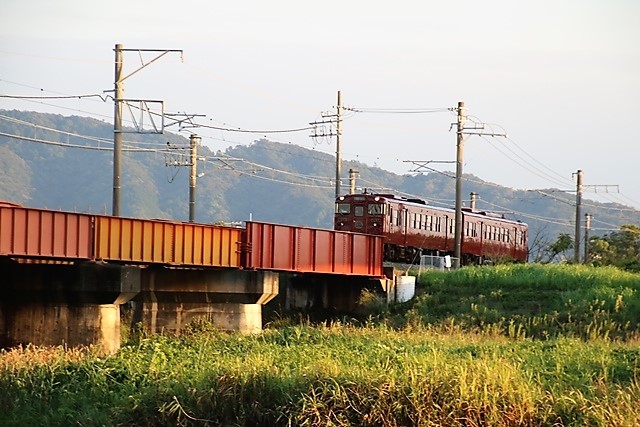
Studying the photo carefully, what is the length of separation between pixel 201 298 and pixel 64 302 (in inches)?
241

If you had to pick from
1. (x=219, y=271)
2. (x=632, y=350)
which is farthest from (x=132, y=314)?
(x=632, y=350)

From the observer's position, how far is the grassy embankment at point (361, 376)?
2238cm

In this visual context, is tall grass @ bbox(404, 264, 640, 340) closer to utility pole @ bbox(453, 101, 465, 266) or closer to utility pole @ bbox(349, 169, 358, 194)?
utility pole @ bbox(453, 101, 465, 266)

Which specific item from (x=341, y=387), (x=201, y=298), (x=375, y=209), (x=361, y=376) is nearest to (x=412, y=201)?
(x=375, y=209)

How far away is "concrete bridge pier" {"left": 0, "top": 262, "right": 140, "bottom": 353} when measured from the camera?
3791 cm

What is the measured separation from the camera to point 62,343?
3784 centimetres

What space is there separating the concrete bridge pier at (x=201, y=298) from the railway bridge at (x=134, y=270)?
0.03 meters

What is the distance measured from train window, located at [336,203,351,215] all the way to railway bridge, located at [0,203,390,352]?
464 inches

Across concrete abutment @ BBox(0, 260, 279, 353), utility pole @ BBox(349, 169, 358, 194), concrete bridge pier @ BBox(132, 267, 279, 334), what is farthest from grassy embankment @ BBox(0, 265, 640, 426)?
utility pole @ BBox(349, 169, 358, 194)

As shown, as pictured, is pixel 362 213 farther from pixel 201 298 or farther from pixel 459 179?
pixel 201 298

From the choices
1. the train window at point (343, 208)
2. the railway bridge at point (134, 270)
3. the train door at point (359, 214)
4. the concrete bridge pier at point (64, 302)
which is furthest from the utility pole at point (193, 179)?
the concrete bridge pier at point (64, 302)

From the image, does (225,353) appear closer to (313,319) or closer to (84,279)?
(84,279)

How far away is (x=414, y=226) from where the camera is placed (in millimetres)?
60531

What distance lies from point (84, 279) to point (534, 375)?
1714 centimetres
